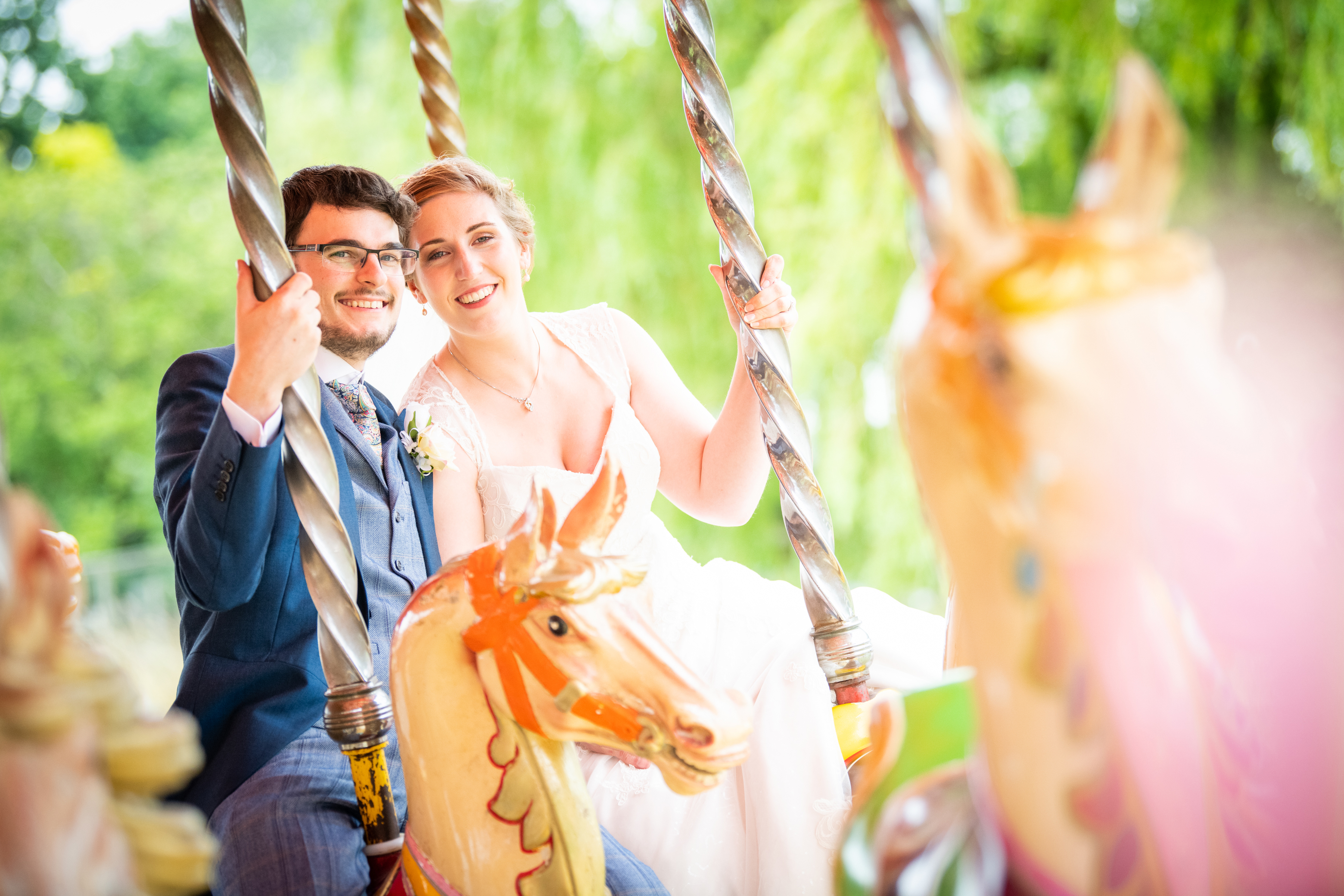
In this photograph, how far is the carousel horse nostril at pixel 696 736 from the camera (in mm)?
939

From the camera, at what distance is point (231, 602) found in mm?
1416

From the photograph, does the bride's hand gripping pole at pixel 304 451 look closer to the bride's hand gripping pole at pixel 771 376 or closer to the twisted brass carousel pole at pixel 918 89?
the bride's hand gripping pole at pixel 771 376

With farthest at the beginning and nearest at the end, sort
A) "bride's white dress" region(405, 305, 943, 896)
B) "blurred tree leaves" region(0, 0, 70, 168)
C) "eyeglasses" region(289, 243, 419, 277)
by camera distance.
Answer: "blurred tree leaves" region(0, 0, 70, 168)
"eyeglasses" region(289, 243, 419, 277)
"bride's white dress" region(405, 305, 943, 896)

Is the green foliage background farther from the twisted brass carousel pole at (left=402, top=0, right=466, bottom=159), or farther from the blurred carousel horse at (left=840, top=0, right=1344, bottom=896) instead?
the blurred carousel horse at (left=840, top=0, right=1344, bottom=896)

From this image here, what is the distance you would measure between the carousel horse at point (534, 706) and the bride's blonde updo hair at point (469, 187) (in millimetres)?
1066

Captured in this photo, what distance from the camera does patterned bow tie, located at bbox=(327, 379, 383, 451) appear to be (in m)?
1.80

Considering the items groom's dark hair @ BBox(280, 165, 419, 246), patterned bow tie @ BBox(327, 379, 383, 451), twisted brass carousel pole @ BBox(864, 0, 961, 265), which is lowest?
twisted brass carousel pole @ BBox(864, 0, 961, 265)

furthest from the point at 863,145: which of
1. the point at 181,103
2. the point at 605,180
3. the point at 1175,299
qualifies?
the point at 181,103

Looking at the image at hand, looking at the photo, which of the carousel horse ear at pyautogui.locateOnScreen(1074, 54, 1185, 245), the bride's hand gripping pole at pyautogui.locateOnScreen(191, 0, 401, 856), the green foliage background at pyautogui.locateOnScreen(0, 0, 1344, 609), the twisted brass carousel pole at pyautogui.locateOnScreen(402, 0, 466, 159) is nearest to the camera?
the carousel horse ear at pyautogui.locateOnScreen(1074, 54, 1185, 245)

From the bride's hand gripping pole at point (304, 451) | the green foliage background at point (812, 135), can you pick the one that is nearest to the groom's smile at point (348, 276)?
the bride's hand gripping pole at point (304, 451)

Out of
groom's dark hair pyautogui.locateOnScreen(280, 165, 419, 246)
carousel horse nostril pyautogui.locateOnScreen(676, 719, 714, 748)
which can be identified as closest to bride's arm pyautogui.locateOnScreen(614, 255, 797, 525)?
groom's dark hair pyautogui.locateOnScreen(280, 165, 419, 246)

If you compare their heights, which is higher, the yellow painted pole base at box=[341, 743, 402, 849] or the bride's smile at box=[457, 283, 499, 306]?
Answer: the bride's smile at box=[457, 283, 499, 306]

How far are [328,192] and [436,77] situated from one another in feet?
2.29

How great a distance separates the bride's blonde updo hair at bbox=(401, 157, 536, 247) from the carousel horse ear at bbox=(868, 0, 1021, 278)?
135 centimetres
